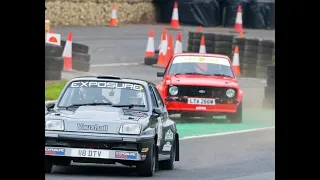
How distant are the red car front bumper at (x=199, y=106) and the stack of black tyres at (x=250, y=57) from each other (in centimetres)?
921

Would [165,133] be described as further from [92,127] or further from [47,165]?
[47,165]

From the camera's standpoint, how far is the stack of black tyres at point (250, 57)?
28.1 metres

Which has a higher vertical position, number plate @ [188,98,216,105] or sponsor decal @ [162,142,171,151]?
sponsor decal @ [162,142,171,151]

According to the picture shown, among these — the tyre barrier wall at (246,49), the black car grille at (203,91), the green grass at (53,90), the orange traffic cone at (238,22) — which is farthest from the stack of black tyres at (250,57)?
the black car grille at (203,91)

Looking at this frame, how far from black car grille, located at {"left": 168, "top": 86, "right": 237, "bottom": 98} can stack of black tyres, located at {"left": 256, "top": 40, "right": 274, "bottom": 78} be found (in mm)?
9045

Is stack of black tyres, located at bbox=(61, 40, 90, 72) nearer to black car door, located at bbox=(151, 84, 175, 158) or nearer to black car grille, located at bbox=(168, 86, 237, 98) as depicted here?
black car grille, located at bbox=(168, 86, 237, 98)

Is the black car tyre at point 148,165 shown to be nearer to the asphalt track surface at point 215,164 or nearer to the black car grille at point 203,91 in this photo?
the asphalt track surface at point 215,164

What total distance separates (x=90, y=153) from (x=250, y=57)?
1748 cm

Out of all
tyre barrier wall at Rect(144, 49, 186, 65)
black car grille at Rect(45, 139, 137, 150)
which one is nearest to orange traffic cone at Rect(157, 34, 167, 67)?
tyre barrier wall at Rect(144, 49, 186, 65)

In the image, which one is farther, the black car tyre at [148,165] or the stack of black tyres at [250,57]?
the stack of black tyres at [250,57]

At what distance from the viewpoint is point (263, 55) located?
28047 mm

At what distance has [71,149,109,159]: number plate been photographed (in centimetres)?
1123

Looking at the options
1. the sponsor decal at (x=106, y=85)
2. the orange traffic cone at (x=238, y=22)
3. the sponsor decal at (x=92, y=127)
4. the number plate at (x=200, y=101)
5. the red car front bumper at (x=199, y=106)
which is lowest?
the red car front bumper at (x=199, y=106)

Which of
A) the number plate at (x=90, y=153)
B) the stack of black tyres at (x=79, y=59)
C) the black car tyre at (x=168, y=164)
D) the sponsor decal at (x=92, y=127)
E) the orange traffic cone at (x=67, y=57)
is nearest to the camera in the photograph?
the number plate at (x=90, y=153)
